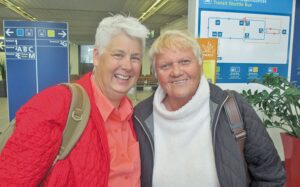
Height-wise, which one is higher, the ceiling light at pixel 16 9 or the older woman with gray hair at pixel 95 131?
the ceiling light at pixel 16 9

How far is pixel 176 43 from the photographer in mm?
1635

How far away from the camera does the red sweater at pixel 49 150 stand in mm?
1123

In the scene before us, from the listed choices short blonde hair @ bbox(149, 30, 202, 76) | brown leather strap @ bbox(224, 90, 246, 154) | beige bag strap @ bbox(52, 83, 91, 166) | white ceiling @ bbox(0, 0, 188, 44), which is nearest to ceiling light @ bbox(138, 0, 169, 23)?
white ceiling @ bbox(0, 0, 188, 44)

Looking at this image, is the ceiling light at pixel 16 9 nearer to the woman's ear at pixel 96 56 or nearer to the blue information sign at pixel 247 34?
the blue information sign at pixel 247 34

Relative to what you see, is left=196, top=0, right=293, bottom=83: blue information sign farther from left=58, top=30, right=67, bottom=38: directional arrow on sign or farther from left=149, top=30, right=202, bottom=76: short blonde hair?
left=58, top=30, right=67, bottom=38: directional arrow on sign

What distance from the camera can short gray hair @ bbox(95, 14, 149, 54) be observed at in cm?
151

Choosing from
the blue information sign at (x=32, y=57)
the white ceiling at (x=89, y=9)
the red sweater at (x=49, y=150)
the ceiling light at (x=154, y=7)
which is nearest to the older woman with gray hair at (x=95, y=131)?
the red sweater at (x=49, y=150)

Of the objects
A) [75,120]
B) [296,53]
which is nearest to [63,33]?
[296,53]

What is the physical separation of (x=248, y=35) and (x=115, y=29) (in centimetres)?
275

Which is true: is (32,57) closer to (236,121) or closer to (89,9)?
(236,121)

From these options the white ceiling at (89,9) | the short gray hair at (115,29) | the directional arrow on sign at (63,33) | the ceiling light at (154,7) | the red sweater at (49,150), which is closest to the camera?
the red sweater at (49,150)

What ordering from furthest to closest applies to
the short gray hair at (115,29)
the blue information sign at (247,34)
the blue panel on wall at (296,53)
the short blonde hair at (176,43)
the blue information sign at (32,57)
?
the blue information sign at (32,57) → the blue panel on wall at (296,53) → the blue information sign at (247,34) → the short blonde hair at (176,43) → the short gray hair at (115,29)

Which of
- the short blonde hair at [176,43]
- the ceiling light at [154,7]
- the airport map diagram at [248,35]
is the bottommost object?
the short blonde hair at [176,43]

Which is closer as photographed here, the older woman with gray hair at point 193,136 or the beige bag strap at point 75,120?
the beige bag strap at point 75,120
